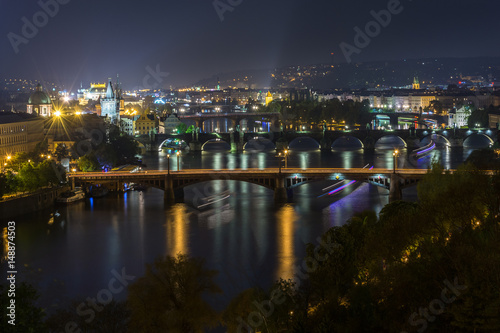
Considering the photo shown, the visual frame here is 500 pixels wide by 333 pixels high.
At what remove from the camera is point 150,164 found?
28938 mm

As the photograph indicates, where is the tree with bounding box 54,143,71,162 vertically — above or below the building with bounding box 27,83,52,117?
below

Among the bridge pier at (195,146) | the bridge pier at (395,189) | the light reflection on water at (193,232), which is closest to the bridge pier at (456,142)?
the bridge pier at (195,146)

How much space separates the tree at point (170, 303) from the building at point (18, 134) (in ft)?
59.5

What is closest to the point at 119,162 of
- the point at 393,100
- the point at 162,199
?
the point at 162,199

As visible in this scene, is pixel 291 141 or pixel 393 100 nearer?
pixel 291 141

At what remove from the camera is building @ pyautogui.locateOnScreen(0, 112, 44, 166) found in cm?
2601

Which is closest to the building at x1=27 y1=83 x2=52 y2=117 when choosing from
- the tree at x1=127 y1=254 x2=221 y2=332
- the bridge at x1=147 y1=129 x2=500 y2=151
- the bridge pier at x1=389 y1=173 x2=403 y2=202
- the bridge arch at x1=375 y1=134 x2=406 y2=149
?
the bridge at x1=147 y1=129 x2=500 y2=151

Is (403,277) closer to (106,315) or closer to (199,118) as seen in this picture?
(106,315)

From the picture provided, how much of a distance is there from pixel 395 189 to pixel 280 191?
285 cm

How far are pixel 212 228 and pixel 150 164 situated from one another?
13.2 m

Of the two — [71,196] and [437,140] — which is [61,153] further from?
[437,140]

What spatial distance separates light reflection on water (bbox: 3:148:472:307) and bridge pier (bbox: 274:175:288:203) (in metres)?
0.22

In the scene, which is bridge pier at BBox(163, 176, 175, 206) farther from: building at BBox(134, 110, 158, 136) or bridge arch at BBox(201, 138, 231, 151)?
building at BBox(134, 110, 158, 136)

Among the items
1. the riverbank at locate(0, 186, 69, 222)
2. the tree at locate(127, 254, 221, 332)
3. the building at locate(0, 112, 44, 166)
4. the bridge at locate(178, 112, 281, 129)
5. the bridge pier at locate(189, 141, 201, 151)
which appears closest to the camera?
the tree at locate(127, 254, 221, 332)
